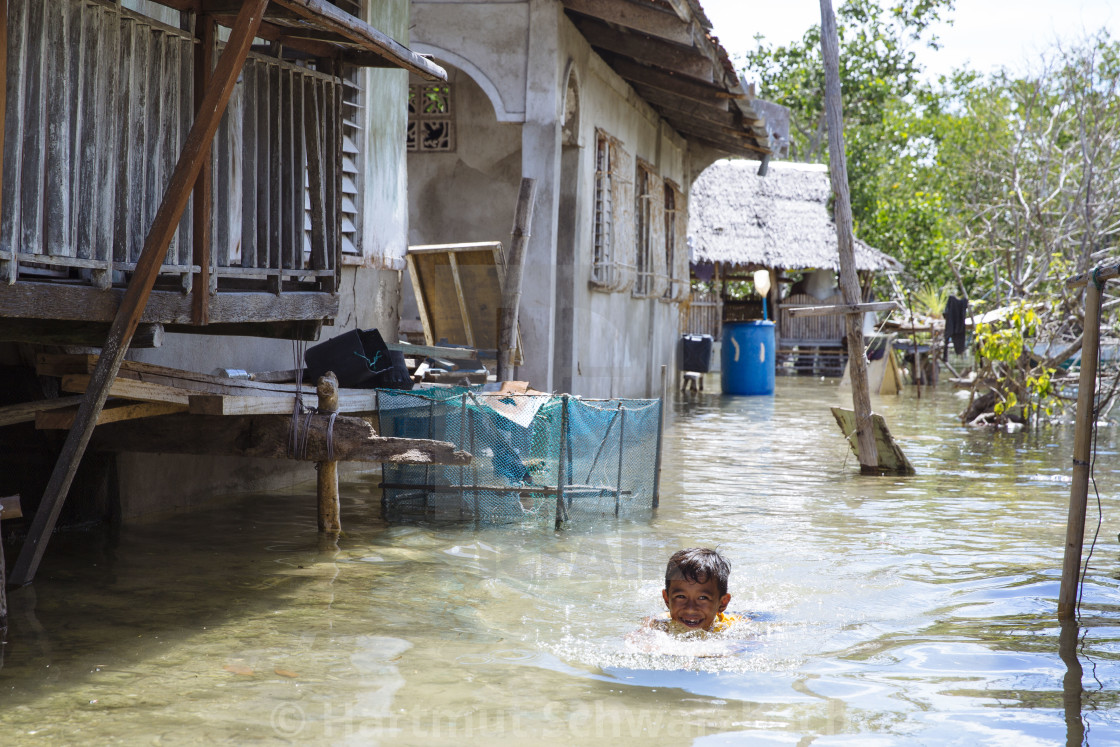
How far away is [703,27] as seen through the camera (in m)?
12.2

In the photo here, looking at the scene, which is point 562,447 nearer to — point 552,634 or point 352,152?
point 552,634

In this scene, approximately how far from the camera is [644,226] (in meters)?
17.0

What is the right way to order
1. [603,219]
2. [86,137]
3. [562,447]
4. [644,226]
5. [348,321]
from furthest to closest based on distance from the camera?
[644,226]
[603,219]
[348,321]
[562,447]
[86,137]

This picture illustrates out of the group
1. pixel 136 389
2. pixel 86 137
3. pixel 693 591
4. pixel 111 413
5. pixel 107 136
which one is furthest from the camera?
pixel 111 413

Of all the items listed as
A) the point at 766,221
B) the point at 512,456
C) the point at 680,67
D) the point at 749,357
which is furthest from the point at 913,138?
the point at 512,456

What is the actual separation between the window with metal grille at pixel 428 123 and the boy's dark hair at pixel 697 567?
859cm

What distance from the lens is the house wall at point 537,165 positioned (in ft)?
37.8

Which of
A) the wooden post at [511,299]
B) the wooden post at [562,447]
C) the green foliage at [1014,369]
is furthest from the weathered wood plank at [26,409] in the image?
the green foliage at [1014,369]

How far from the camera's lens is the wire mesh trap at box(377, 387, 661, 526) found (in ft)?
24.6

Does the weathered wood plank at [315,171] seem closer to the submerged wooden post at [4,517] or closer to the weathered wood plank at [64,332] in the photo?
the weathered wood plank at [64,332]

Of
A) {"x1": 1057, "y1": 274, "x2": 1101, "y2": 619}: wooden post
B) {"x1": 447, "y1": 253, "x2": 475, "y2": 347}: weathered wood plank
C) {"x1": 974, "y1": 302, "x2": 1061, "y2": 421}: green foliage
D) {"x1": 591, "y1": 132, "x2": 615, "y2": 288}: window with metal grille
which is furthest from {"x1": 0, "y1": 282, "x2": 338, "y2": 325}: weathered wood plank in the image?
{"x1": 974, "y1": 302, "x2": 1061, "y2": 421}: green foliage

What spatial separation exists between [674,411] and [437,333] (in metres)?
7.91

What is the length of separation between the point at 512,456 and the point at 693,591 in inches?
105

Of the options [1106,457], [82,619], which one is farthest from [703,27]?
[82,619]
